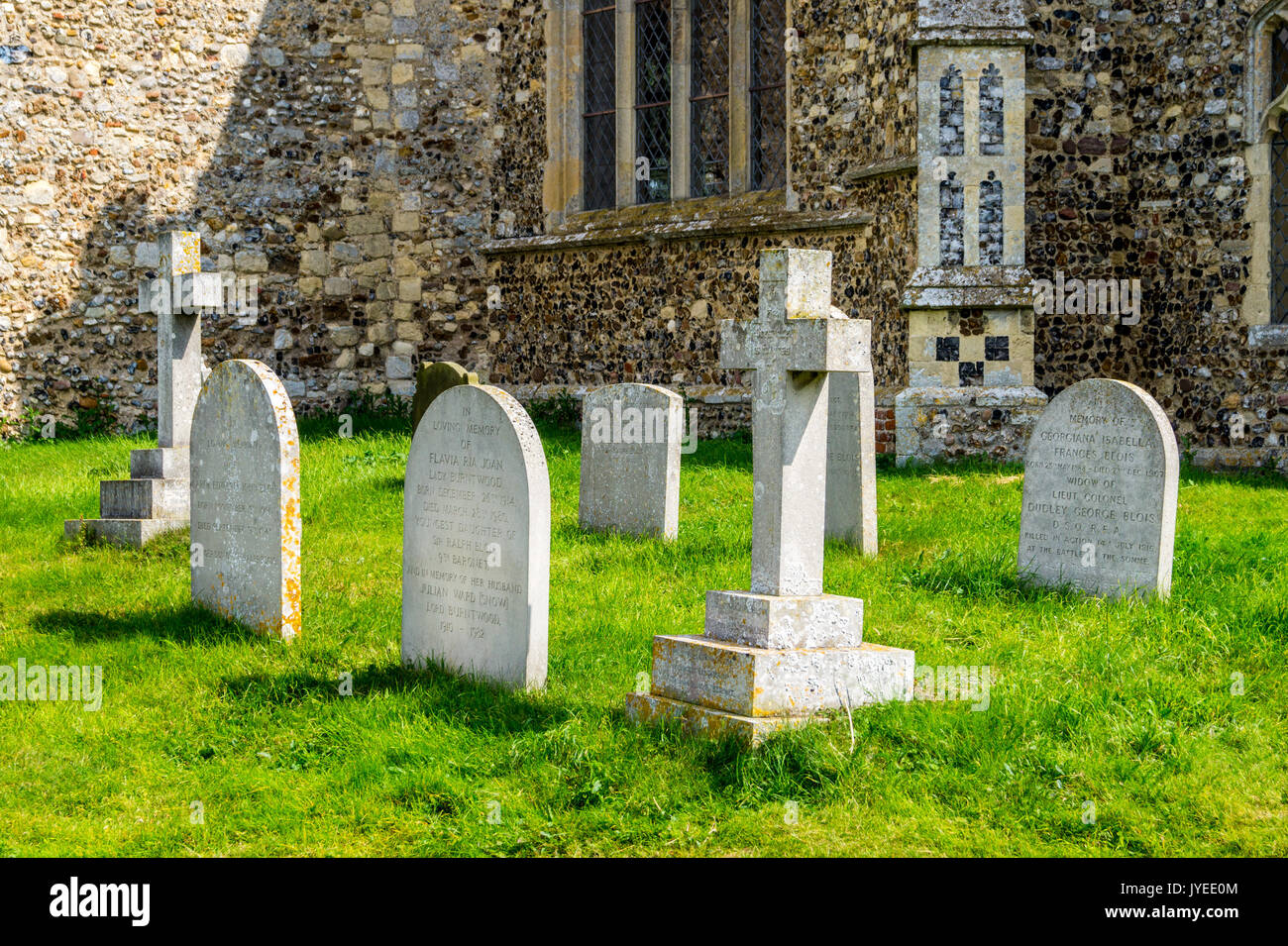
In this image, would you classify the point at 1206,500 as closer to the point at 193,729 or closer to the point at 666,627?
the point at 666,627

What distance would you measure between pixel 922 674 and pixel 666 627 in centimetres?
146

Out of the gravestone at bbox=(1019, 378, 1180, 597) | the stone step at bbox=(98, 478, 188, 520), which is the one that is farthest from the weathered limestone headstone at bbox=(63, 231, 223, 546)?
the gravestone at bbox=(1019, 378, 1180, 597)

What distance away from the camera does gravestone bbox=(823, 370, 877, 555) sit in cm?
838

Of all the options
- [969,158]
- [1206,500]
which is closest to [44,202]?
[969,158]

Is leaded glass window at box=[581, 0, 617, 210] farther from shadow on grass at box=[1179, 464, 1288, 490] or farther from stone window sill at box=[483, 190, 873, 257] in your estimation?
shadow on grass at box=[1179, 464, 1288, 490]

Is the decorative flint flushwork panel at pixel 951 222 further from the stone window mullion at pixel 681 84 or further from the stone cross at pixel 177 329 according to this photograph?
the stone cross at pixel 177 329

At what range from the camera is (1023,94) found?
11.9 meters

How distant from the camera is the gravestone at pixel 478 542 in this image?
5.80 meters

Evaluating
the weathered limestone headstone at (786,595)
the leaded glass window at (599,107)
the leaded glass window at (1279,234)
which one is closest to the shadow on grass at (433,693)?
the weathered limestone headstone at (786,595)

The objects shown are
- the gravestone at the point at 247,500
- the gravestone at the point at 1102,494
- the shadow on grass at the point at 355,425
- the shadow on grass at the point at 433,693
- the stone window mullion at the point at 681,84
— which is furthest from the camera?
the stone window mullion at the point at 681,84

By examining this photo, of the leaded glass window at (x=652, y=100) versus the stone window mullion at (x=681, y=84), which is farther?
the leaded glass window at (x=652, y=100)

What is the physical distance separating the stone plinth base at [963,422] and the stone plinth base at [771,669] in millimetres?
6808

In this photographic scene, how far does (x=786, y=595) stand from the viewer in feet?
17.1

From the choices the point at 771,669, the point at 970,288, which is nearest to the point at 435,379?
the point at 970,288
